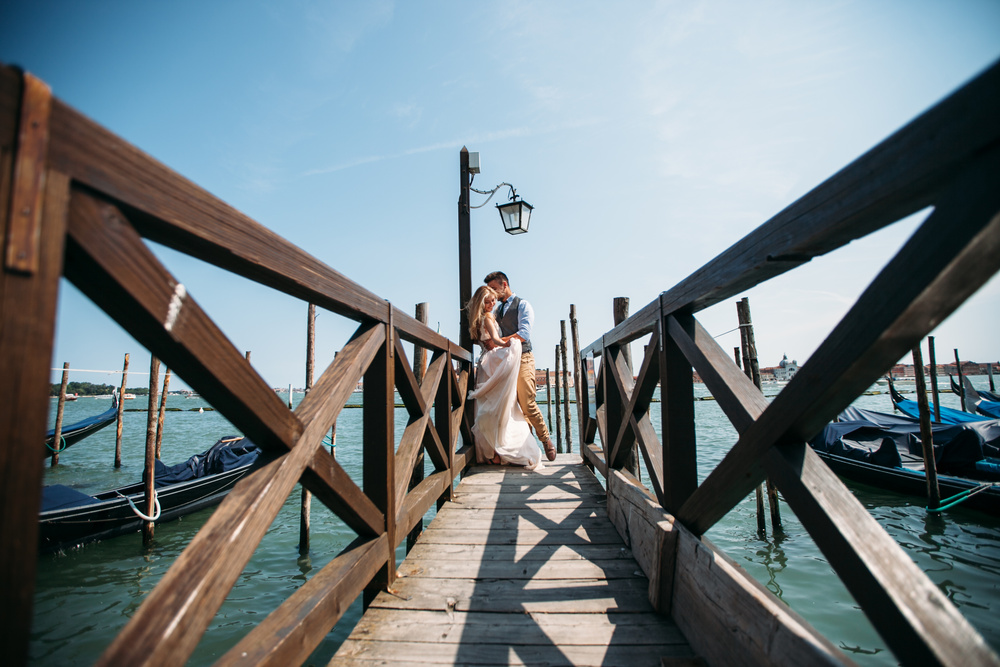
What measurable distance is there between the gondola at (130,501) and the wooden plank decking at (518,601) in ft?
12.4

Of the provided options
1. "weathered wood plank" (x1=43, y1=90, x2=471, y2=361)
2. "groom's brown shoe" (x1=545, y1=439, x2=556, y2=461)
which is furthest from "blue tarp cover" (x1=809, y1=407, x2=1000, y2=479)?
"weathered wood plank" (x1=43, y1=90, x2=471, y2=361)

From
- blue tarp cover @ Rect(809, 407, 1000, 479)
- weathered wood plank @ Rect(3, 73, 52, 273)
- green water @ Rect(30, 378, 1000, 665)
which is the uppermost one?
weathered wood plank @ Rect(3, 73, 52, 273)

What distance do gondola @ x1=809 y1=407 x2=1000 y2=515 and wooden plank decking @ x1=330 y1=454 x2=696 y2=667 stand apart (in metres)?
6.33

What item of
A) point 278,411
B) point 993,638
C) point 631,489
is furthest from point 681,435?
point 993,638

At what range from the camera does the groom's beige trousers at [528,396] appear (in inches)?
188

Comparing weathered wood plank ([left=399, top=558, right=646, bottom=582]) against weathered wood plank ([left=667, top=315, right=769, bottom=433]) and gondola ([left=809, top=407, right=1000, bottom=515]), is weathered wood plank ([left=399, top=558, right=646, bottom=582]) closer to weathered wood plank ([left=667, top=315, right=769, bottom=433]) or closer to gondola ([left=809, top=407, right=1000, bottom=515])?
weathered wood plank ([left=667, top=315, right=769, bottom=433])

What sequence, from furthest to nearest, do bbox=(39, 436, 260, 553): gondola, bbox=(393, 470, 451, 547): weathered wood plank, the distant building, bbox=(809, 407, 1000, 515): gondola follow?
the distant building → bbox=(809, 407, 1000, 515): gondola → bbox=(39, 436, 260, 553): gondola → bbox=(393, 470, 451, 547): weathered wood plank

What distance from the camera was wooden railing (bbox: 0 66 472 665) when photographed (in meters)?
0.60

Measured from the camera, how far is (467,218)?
19.0ft

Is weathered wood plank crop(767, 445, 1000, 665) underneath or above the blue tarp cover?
above

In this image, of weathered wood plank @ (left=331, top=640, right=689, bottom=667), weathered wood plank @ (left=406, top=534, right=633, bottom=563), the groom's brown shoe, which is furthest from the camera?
the groom's brown shoe

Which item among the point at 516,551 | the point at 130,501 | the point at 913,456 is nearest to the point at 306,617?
the point at 516,551

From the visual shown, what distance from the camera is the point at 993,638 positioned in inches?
127

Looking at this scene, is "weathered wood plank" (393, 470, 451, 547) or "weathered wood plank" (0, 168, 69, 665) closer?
"weathered wood plank" (0, 168, 69, 665)
